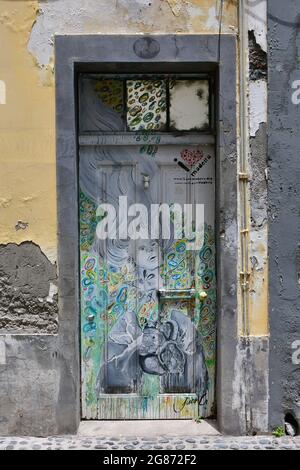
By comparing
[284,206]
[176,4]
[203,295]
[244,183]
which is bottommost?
[203,295]

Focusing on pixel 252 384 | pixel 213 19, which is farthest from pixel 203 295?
pixel 213 19

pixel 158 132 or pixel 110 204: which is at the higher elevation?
pixel 158 132

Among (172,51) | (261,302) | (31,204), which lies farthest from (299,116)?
(31,204)

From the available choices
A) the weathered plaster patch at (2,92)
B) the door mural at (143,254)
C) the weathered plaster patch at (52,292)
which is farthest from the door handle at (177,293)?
the weathered plaster patch at (2,92)

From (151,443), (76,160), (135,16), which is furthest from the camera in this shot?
(76,160)

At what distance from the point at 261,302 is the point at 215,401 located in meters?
0.89

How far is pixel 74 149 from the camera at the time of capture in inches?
177

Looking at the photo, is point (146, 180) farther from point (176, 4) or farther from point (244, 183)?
point (176, 4)

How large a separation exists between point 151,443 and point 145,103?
8.36 ft

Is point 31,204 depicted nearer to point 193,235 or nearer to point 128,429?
point 193,235

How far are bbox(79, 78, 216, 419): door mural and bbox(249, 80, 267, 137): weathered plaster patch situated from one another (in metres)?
0.40

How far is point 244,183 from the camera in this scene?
4.55m

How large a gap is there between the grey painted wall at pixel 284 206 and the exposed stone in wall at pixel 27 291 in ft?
5.44

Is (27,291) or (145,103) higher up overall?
(145,103)
